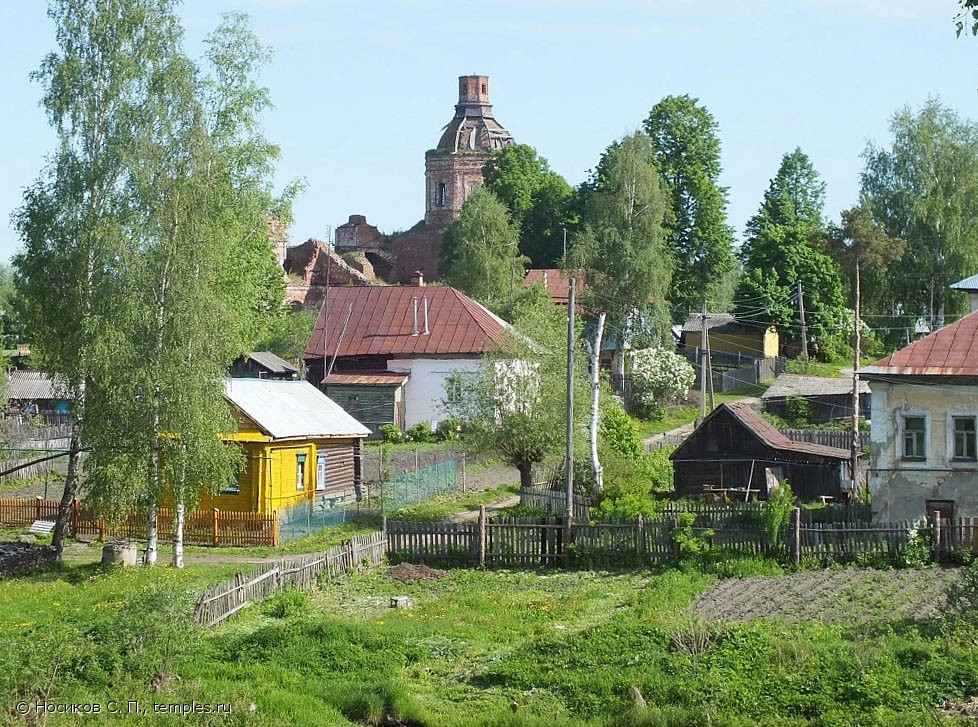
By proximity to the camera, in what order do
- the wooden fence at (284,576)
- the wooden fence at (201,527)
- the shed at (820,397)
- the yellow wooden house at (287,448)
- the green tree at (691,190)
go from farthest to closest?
1. the green tree at (691,190)
2. the shed at (820,397)
3. the yellow wooden house at (287,448)
4. the wooden fence at (201,527)
5. the wooden fence at (284,576)

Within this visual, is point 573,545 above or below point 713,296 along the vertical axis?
below

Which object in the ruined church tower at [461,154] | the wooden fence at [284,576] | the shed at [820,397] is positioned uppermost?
the ruined church tower at [461,154]

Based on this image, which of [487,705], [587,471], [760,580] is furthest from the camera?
[587,471]

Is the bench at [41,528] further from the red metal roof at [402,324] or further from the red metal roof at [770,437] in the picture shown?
the red metal roof at [402,324]

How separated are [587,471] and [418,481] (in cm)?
465

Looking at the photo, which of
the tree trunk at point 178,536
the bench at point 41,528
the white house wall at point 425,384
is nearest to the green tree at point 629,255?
the white house wall at point 425,384

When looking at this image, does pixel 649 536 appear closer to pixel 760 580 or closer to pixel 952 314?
pixel 760 580

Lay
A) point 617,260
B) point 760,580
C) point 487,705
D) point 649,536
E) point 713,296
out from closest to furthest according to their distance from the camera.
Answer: point 487,705, point 760,580, point 649,536, point 617,260, point 713,296

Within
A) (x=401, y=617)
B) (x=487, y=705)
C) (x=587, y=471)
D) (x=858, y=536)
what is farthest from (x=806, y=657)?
(x=587, y=471)

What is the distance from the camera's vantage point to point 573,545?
1105 inches

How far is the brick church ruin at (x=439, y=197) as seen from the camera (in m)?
96.0

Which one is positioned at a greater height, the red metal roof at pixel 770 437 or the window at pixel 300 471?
the red metal roof at pixel 770 437

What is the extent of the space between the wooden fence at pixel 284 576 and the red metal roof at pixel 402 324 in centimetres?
2408

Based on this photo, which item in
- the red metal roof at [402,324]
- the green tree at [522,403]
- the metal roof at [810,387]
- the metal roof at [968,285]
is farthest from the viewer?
the metal roof at [810,387]
